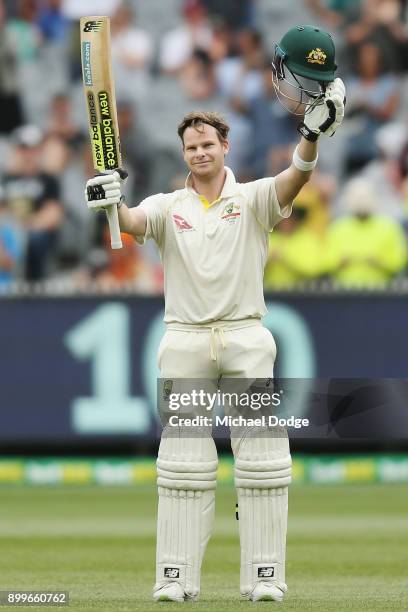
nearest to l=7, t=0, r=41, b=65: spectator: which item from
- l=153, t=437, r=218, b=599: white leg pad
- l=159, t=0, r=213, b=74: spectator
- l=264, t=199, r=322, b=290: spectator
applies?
l=159, t=0, r=213, b=74: spectator

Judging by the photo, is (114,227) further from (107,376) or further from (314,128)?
(107,376)

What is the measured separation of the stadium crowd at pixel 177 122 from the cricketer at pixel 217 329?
5615mm

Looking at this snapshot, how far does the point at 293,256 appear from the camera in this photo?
470 inches

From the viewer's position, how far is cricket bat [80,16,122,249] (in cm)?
584

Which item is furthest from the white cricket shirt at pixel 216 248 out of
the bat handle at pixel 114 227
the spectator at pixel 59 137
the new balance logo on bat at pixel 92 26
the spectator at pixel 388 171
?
the spectator at pixel 59 137

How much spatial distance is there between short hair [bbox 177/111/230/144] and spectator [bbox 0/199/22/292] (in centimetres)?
636

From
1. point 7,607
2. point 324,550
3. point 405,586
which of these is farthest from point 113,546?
point 7,607

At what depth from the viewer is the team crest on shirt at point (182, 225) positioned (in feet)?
19.7

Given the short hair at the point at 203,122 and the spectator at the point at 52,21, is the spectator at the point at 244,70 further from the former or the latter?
the short hair at the point at 203,122

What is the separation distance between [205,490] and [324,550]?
235 centimetres

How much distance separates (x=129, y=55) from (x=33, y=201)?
7.47 ft

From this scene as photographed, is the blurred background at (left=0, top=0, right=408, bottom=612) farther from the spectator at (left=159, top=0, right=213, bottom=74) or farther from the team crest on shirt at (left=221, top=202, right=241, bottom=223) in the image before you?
the team crest on shirt at (left=221, top=202, right=241, bottom=223)

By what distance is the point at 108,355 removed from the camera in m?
11.6

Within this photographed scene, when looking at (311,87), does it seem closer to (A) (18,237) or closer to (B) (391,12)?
(A) (18,237)
